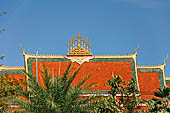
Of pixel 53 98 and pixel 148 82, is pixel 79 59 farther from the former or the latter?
pixel 53 98

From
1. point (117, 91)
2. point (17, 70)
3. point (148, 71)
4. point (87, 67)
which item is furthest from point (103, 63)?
point (117, 91)

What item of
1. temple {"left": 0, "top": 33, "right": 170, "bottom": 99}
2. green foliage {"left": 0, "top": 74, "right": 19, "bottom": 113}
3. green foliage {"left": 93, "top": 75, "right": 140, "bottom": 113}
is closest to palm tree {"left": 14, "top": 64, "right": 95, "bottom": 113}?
green foliage {"left": 93, "top": 75, "right": 140, "bottom": 113}

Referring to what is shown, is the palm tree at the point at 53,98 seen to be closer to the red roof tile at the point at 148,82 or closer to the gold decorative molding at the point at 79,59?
the red roof tile at the point at 148,82

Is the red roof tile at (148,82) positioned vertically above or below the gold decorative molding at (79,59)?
below

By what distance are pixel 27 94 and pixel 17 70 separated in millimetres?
21997

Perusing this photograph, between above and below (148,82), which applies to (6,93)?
below

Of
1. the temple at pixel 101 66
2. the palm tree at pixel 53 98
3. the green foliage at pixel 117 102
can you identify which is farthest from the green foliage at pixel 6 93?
the temple at pixel 101 66

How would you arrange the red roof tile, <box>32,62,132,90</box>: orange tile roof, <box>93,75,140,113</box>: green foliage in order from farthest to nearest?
<box>32,62,132,90</box>: orange tile roof, the red roof tile, <box>93,75,140,113</box>: green foliage

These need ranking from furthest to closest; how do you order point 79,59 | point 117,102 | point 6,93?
point 79,59
point 6,93
point 117,102

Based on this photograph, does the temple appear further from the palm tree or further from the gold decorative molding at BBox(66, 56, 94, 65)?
the palm tree

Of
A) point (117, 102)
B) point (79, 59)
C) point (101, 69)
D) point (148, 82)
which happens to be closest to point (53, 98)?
point (117, 102)

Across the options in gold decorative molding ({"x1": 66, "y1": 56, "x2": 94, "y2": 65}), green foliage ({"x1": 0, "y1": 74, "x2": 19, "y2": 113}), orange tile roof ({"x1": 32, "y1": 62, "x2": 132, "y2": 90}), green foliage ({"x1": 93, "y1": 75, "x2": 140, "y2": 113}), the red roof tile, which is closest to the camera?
green foliage ({"x1": 93, "y1": 75, "x2": 140, "y2": 113})

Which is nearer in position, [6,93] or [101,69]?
[6,93]

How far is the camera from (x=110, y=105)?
57.9 feet
